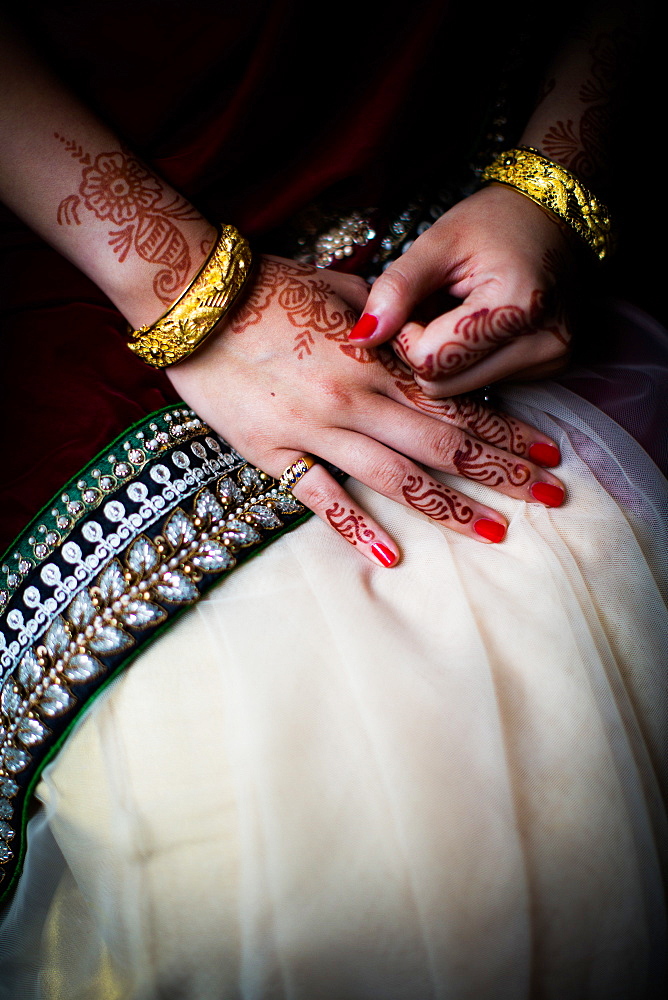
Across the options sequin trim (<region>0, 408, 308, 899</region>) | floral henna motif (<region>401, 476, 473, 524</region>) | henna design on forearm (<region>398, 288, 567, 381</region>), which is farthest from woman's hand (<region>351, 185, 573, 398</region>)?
sequin trim (<region>0, 408, 308, 899</region>)

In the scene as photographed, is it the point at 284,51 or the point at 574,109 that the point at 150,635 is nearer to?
the point at 284,51

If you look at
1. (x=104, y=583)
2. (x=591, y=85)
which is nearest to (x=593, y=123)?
(x=591, y=85)

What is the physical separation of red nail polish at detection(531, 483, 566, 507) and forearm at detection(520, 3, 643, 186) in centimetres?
45

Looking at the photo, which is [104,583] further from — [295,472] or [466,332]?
[466,332]

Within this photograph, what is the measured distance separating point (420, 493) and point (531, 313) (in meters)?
0.24

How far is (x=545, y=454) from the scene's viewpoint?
0.70 meters

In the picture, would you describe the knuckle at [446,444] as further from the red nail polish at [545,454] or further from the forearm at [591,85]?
the forearm at [591,85]

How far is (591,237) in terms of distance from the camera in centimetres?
77

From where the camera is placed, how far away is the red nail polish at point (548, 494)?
656mm

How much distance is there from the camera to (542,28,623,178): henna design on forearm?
2.56ft

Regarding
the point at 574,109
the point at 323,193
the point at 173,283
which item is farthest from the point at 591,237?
the point at 173,283

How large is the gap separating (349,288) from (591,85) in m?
0.45

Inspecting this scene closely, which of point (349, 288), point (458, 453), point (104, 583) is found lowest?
point (104, 583)

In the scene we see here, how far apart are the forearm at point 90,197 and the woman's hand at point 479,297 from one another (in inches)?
9.7
